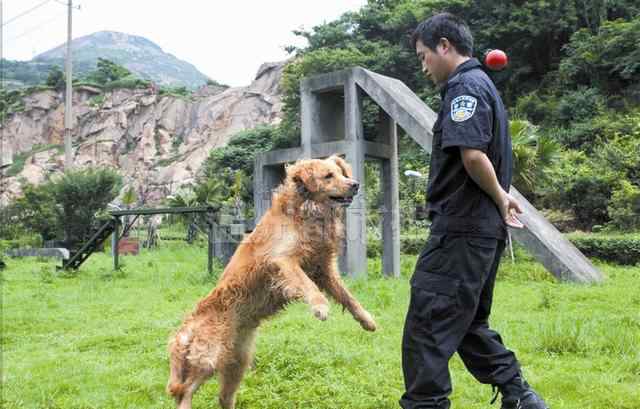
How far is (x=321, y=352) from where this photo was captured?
17.7ft

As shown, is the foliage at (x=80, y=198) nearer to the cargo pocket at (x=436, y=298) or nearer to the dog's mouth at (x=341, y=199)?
the dog's mouth at (x=341, y=199)

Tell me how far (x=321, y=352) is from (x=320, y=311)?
218cm

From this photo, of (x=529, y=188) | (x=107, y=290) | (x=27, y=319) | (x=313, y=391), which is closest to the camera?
(x=313, y=391)

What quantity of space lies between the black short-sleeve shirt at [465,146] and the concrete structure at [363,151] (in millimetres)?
7760

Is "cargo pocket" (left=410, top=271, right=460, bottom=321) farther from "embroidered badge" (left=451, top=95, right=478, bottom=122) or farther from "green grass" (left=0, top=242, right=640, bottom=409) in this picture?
"green grass" (left=0, top=242, right=640, bottom=409)

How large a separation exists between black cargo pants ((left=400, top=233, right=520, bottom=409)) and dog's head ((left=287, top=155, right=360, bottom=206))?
96 cm

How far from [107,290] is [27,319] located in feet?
10.2

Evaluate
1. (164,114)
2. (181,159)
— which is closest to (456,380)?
(181,159)

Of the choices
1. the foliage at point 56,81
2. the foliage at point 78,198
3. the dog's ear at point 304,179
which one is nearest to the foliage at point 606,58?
the foliage at point 78,198

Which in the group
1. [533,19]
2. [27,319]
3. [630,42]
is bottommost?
[27,319]

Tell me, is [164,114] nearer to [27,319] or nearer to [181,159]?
[181,159]

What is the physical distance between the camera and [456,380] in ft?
15.8

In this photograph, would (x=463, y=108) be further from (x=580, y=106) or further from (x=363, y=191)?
(x=580, y=106)

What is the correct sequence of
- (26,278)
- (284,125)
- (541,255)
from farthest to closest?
(284,125)
(26,278)
(541,255)
